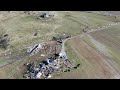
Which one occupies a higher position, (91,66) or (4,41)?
(91,66)

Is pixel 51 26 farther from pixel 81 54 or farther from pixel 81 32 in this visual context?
pixel 81 54

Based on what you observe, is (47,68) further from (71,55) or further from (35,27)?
(35,27)

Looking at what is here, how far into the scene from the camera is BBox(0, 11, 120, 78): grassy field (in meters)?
33.4

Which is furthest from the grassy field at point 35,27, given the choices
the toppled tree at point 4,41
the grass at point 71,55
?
the toppled tree at point 4,41

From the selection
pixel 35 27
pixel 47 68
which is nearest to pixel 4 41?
pixel 35 27

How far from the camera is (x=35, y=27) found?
145ft

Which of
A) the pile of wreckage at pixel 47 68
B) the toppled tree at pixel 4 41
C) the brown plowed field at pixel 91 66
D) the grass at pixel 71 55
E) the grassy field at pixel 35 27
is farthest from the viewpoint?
the toppled tree at pixel 4 41

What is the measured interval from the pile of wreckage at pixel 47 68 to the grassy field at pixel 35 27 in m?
1.49

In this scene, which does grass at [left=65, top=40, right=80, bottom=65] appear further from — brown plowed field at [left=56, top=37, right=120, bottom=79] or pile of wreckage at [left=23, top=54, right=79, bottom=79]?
pile of wreckage at [left=23, top=54, right=79, bottom=79]

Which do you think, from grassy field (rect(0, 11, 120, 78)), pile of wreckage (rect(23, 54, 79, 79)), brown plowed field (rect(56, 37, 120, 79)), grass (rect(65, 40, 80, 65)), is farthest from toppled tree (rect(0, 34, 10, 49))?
brown plowed field (rect(56, 37, 120, 79))

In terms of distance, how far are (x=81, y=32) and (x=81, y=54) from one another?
31.6ft

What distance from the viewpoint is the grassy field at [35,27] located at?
33.4 m

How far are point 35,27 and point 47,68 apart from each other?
17.0m

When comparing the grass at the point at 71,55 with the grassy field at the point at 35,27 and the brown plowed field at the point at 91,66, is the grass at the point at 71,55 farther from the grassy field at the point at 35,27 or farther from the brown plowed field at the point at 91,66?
the brown plowed field at the point at 91,66
